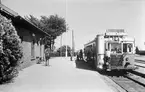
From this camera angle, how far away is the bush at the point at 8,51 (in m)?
7.04

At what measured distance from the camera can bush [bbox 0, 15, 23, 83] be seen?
704 cm

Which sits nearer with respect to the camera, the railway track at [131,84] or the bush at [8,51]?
the bush at [8,51]

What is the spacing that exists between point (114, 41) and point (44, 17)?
2816 cm

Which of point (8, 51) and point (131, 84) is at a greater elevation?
point (8, 51)

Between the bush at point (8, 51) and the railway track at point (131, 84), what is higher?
the bush at point (8, 51)

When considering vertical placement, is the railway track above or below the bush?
below

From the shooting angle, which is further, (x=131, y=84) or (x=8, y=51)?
(x=131, y=84)

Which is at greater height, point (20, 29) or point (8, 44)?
point (20, 29)

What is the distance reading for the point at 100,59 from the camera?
1240 centimetres

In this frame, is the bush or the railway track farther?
the railway track

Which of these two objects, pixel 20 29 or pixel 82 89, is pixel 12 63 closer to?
pixel 82 89

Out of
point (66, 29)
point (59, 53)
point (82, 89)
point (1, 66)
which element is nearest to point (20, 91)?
point (1, 66)

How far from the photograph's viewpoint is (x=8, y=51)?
7.14 metres

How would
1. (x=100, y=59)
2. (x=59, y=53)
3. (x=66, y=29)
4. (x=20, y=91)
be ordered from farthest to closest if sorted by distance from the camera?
(x=59, y=53) → (x=66, y=29) → (x=100, y=59) → (x=20, y=91)
